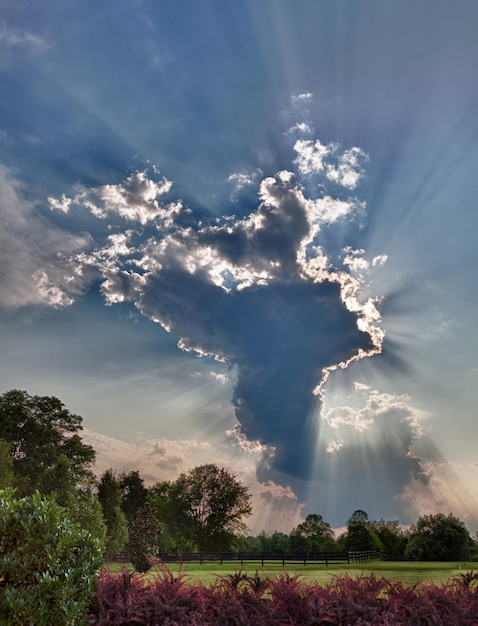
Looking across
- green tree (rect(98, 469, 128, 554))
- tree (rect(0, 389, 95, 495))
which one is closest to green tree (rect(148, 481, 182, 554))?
green tree (rect(98, 469, 128, 554))

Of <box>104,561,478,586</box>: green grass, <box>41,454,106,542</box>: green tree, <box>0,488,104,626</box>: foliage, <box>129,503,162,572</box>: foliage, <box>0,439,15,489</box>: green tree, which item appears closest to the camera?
<box>0,488,104,626</box>: foliage

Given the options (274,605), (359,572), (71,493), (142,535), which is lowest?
(359,572)

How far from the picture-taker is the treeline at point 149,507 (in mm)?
45344

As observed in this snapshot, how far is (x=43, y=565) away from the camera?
24.1 feet

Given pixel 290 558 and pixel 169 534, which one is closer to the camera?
pixel 290 558

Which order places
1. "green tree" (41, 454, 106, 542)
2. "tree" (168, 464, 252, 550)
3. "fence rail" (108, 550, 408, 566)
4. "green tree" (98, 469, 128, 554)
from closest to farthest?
"green tree" (41, 454, 106, 542) < "fence rail" (108, 550, 408, 566) < "green tree" (98, 469, 128, 554) < "tree" (168, 464, 252, 550)

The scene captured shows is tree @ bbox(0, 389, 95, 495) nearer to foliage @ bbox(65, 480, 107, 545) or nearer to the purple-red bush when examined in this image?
foliage @ bbox(65, 480, 107, 545)

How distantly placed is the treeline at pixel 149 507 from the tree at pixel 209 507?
0.45 feet

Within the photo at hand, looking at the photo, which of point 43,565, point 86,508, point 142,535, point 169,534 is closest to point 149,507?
point 142,535

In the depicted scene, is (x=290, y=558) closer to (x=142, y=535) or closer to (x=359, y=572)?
(x=359, y=572)

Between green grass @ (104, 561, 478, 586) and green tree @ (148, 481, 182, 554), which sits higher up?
green tree @ (148, 481, 182, 554)

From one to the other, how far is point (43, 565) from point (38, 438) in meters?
46.4

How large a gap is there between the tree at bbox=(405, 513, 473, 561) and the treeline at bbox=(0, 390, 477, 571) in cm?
11

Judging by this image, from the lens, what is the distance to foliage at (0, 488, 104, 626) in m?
7.01
